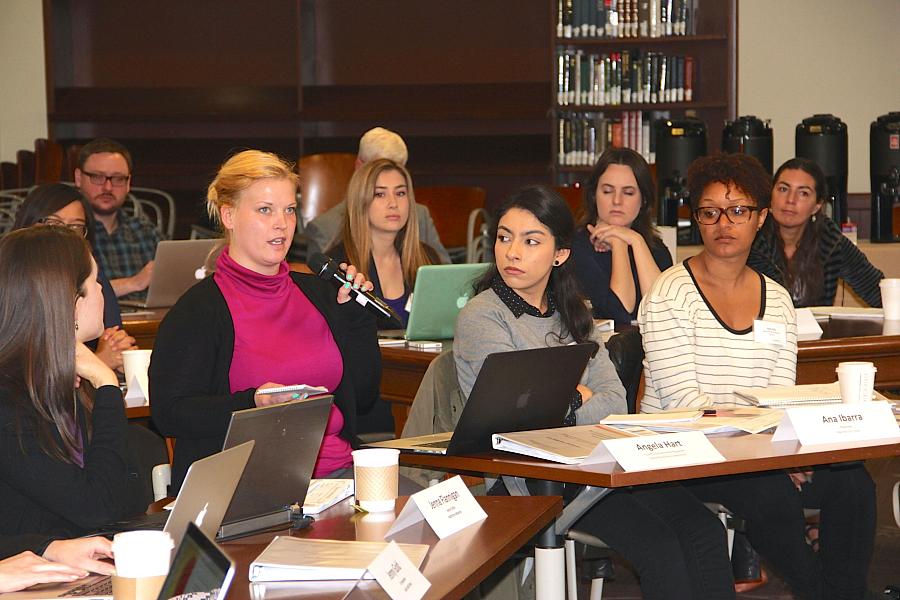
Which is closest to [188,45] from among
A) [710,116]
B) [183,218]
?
[183,218]

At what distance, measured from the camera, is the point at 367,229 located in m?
4.19

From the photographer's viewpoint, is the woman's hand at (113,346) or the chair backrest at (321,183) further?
the chair backrest at (321,183)

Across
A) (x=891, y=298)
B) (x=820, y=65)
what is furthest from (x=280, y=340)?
(x=820, y=65)

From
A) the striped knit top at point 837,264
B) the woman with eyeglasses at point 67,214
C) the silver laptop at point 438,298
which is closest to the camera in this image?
the silver laptop at point 438,298

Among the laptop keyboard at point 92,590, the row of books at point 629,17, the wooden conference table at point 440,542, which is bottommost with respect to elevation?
the wooden conference table at point 440,542

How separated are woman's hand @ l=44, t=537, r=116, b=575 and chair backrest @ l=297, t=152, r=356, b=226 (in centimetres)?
488

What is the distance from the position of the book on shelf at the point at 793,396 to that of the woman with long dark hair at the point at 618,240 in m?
1.18

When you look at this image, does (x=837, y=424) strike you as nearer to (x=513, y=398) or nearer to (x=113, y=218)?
(x=513, y=398)

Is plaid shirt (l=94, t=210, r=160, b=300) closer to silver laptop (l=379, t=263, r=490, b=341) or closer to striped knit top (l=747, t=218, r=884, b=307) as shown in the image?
silver laptop (l=379, t=263, r=490, b=341)

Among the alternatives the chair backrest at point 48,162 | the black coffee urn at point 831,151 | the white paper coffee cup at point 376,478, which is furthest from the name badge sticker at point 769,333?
the chair backrest at point 48,162

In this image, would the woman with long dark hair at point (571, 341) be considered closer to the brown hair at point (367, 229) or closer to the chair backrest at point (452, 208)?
the brown hair at point (367, 229)

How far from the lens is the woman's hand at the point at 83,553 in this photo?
1.76 meters

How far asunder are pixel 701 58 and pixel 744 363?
4.50 metres

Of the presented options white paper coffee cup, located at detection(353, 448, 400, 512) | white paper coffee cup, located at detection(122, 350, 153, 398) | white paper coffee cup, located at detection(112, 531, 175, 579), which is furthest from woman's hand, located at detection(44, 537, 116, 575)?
white paper coffee cup, located at detection(122, 350, 153, 398)
